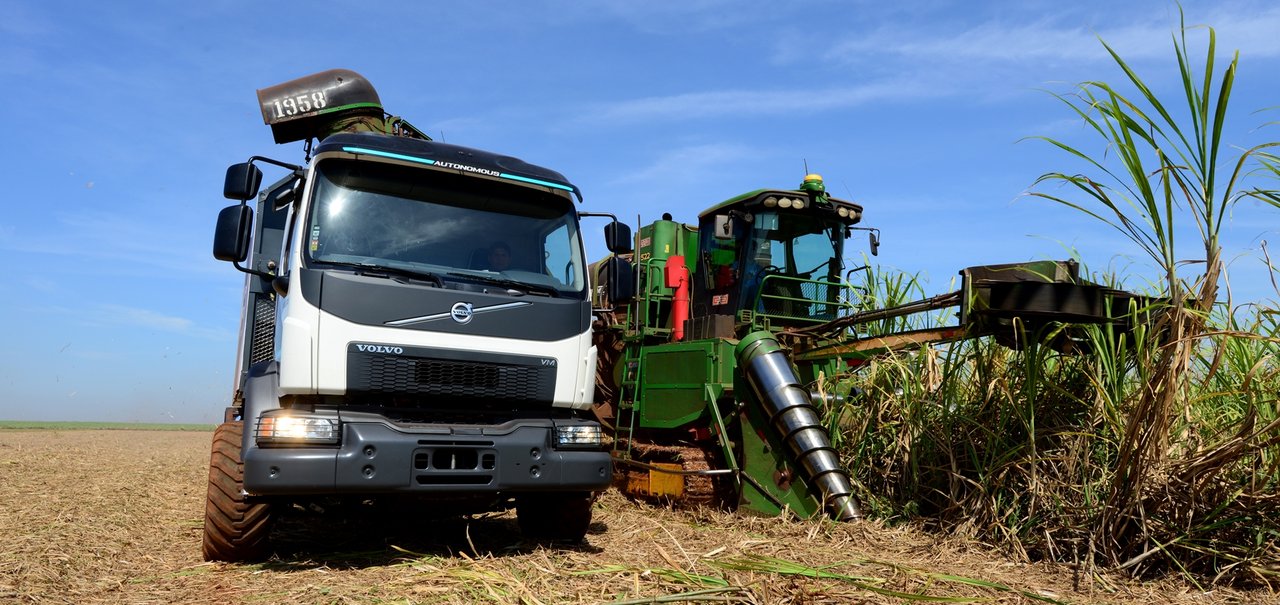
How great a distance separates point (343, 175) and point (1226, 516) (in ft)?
16.8

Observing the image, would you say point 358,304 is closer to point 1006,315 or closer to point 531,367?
point 531,367

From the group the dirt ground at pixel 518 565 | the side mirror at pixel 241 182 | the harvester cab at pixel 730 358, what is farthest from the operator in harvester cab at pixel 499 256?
the dirt ground at pixel 518 565

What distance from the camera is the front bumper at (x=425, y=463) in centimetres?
482

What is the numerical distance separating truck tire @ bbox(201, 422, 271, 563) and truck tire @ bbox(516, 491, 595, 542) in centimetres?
158

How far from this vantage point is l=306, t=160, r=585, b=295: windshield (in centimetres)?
538

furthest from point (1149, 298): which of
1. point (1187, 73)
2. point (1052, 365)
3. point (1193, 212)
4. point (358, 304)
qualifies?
point (358, 304)

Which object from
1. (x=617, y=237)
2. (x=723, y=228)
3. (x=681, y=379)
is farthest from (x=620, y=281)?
(x=723, y=228)

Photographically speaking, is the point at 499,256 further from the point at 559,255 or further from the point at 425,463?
the point at 425,463

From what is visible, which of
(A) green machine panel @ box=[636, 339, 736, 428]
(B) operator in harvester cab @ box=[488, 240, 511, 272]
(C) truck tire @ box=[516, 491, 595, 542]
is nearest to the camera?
(B) operator in harvester cab @ box=[488, 240, 511, 272]

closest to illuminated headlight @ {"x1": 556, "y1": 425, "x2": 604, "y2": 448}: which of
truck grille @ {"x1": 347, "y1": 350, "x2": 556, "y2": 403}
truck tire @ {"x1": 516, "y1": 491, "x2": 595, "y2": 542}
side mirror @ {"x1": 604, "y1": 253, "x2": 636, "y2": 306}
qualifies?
truck grille @ {"x1": 347, "y1": 350, "x2": 556, "y2": 403}

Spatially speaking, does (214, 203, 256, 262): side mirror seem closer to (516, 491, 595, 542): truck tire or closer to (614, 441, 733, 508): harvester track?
(516, 491, 595, 542): truck tire

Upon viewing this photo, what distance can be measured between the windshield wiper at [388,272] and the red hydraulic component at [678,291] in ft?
12.4

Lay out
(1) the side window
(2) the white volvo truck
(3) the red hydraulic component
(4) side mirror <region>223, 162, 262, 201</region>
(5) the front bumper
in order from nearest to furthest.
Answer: (5) the front bumper → (2) the white volvo truck → (4) side mirror <region>223, 162, 262, 201</region> → (1) the side window → (3) the red hydraulic component

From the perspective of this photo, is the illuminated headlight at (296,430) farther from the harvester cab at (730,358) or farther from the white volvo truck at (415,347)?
the harvester cab at (730,358)
